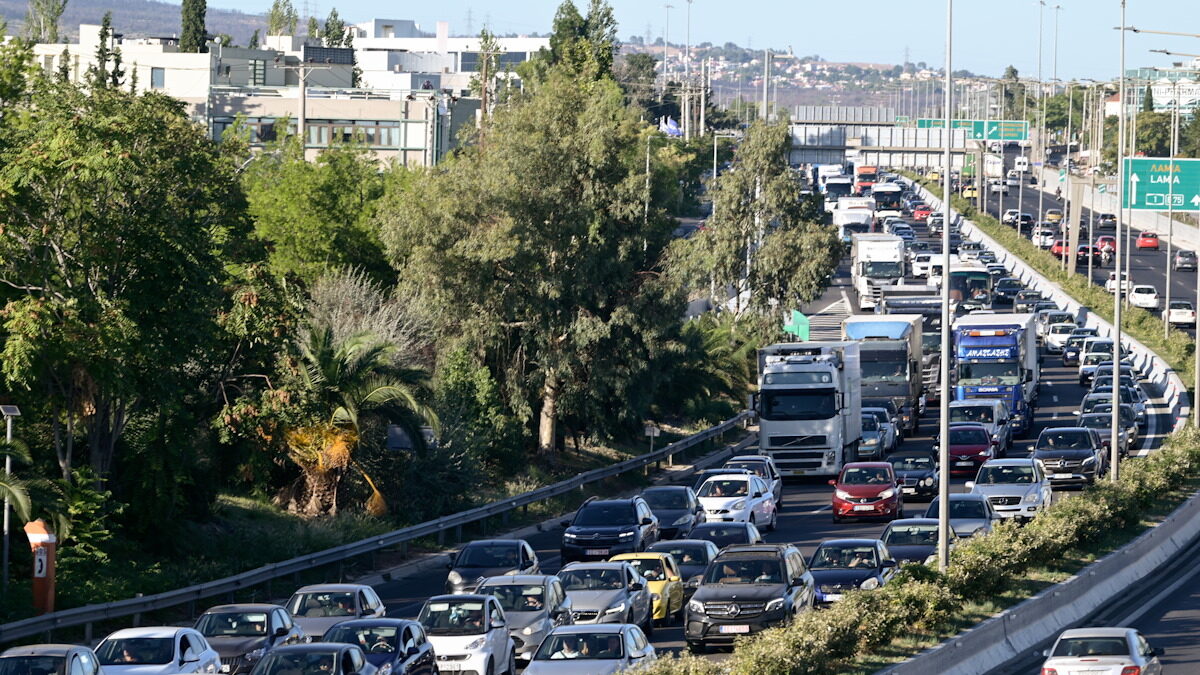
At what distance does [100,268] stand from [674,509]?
1359 cm

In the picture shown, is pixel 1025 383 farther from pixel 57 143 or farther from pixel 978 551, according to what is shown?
pixel 57 143

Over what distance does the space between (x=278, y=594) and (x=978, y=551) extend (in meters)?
12.6

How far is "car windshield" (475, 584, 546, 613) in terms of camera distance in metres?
26.6

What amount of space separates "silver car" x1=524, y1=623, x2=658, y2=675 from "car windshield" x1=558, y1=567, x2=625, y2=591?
14.8 ft

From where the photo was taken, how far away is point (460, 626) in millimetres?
24594

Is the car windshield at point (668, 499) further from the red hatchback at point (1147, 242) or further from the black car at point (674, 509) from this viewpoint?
the red hatchback at point (1147, 242)

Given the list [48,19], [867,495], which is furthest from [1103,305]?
[48,19]

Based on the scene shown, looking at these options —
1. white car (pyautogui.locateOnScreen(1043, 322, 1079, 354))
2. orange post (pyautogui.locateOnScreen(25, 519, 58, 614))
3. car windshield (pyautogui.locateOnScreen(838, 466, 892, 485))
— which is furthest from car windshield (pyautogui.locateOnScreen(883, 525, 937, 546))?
white car (pyautogui.locateOnScreen(1043, 322, 1079, 354))

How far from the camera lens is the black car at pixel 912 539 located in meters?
31.6

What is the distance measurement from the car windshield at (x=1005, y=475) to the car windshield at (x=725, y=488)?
5.22 m

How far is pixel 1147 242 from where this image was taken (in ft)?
387

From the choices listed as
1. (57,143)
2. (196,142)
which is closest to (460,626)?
(57,143)

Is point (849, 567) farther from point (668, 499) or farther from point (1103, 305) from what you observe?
point (1103, 305)

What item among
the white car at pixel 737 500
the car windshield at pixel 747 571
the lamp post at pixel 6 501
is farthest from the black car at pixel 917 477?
the lamp post at pixel 6 501
